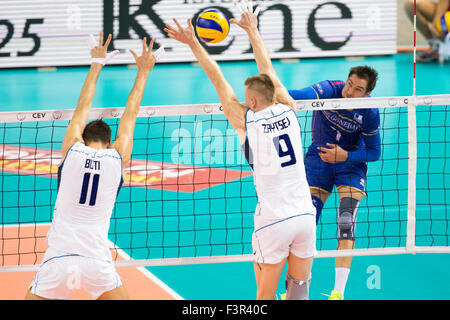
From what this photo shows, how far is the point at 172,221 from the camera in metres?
8.34

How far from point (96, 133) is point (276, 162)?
1366 millimetres

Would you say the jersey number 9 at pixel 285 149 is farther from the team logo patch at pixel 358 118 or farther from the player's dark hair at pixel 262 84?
the team logo patch at pixel 358 118

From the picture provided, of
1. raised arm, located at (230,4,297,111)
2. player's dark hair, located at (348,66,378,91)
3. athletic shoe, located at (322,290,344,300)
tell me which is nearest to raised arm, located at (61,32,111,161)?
raised arm, located at (230,4,297,111)

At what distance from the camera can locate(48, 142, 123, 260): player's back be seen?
4.57 meters

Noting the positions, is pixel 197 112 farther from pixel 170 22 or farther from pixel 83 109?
pixel 170 22

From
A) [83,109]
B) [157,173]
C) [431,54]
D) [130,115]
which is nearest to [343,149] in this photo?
[130,115]

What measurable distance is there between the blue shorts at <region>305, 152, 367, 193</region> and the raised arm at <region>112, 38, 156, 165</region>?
2.04m

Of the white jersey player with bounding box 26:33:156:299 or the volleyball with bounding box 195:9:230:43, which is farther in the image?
the volleyball with bounding box 195:9:230:43

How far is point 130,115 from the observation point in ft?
17.1

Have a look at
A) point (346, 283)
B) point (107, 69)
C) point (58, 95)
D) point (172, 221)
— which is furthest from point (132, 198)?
point (107, 69)

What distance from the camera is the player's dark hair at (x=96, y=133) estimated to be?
4.83 metres

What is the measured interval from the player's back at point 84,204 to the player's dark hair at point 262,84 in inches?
47.8

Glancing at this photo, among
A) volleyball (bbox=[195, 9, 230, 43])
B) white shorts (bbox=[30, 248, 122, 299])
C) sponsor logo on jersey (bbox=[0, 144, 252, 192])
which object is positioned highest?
volleyball (bbox=[195, 9, 230, 43])

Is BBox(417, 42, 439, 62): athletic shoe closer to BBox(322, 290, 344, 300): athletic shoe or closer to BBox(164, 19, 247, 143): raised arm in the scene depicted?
BBox(322, 290, 344, 300): athletic shoe
